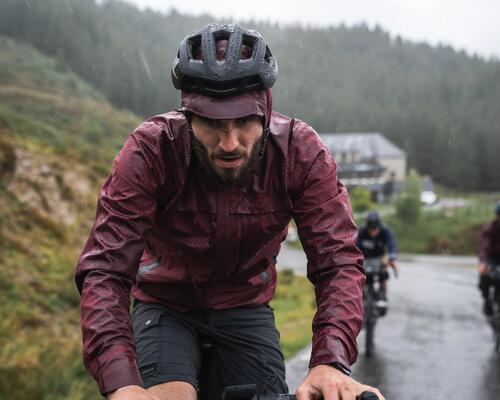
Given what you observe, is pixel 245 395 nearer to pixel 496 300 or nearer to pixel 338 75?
pixel 496 300

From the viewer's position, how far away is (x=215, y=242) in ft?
8.26

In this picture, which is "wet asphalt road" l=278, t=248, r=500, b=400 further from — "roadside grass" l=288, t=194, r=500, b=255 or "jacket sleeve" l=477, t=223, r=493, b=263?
"roadside grass" l=288, t=194, r=500, b=255

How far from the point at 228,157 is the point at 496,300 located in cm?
884

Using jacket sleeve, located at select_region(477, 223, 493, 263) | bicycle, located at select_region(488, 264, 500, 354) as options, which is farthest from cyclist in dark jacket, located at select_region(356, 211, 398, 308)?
bicycle, located at select_region(488, 264, 500, 354)

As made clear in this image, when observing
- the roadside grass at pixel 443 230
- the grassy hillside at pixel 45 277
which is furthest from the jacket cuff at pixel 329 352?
the roadside grass at pixel 443 230

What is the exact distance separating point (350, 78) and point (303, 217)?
144m

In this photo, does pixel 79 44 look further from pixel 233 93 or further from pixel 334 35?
pixel 233 93

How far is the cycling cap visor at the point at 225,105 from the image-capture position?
218 cm

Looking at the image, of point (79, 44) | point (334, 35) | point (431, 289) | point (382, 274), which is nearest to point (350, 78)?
point (334, 35)

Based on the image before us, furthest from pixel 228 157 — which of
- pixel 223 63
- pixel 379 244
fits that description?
pixel 379 244

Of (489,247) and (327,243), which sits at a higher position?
Result: (327,243)

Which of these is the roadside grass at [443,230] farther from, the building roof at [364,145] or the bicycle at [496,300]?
the bicycle at [496,300]

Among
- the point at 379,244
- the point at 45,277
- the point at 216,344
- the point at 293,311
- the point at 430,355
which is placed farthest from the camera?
the point at 293,311

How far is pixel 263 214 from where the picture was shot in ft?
8.38
